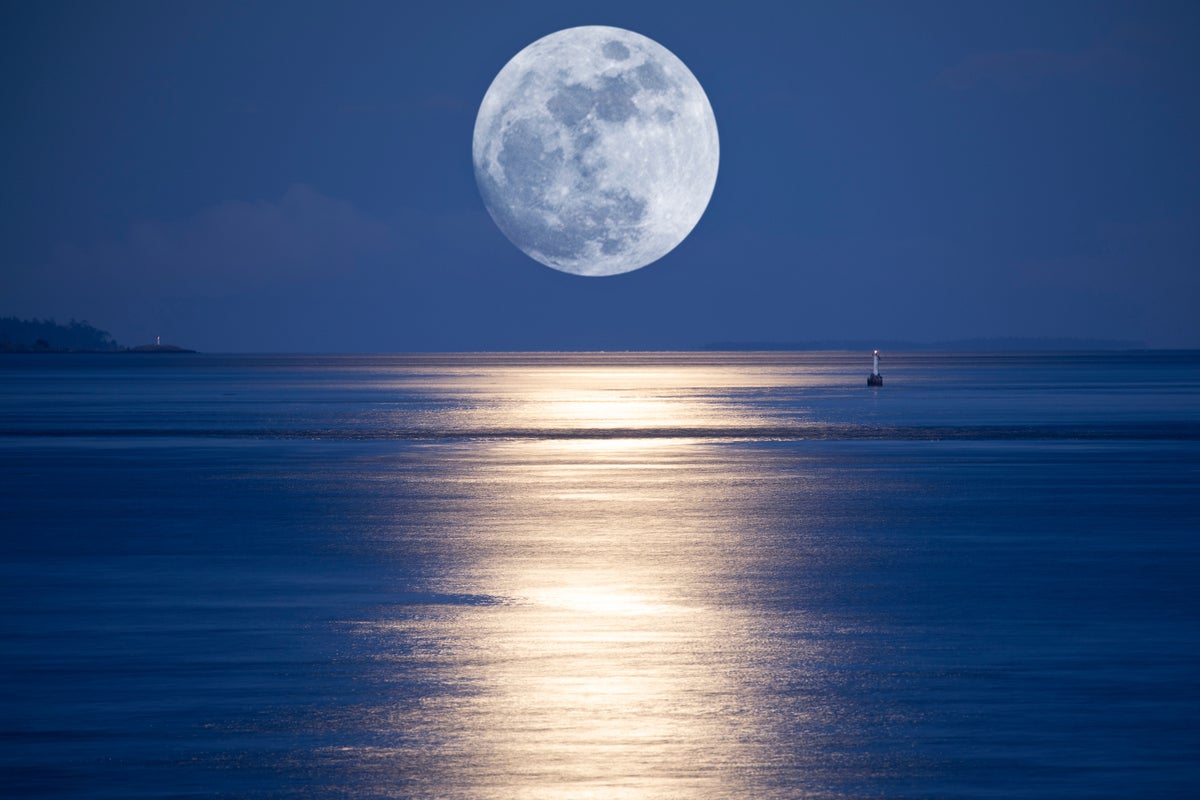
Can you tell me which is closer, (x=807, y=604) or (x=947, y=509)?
(x=807, y=604)

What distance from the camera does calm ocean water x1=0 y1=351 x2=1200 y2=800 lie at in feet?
29.1

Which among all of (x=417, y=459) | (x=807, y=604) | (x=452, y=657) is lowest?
(x=452, y=657)

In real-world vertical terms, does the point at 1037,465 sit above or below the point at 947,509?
above

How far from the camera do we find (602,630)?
13047mm

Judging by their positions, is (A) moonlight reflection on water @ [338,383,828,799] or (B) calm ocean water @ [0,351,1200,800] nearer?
(A) moonlight reflection on water @ [338,383,828,799]

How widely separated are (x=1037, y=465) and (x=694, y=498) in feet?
32.2

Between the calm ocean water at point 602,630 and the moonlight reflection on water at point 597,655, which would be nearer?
the moonlight reflection on water at point 597,655

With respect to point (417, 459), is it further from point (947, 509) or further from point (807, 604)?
point (807, 604)

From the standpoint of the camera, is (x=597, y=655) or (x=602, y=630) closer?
(x=597, y=655)

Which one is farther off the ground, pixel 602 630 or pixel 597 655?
pixel 602 630

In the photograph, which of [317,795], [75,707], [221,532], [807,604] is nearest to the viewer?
[317,795]

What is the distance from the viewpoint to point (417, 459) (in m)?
33.6

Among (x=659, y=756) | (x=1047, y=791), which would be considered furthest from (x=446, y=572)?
(x=1047, y=791)

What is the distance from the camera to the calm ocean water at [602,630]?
8883 mm
